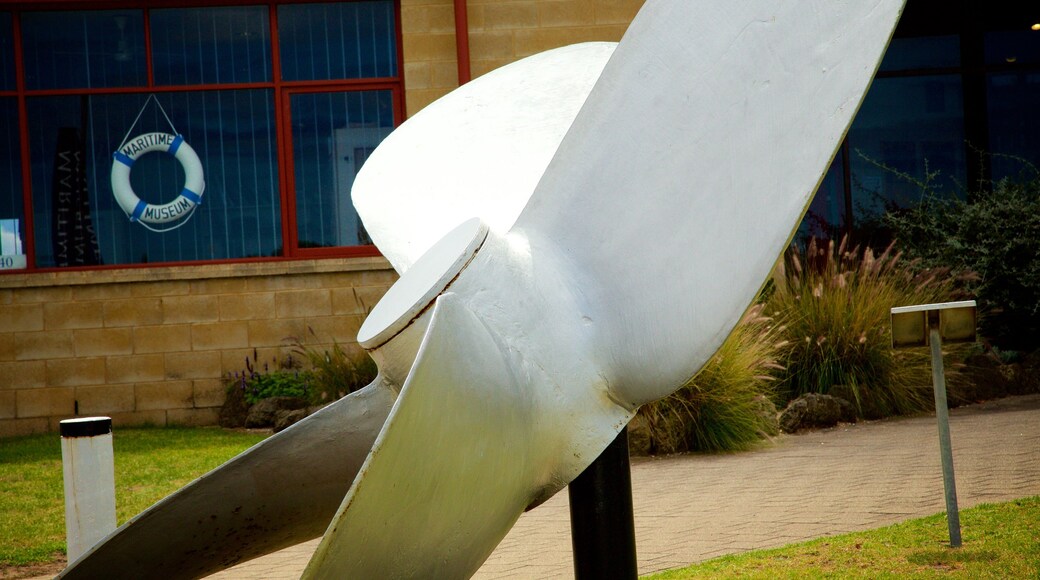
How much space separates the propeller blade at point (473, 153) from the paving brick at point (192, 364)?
31.3 feet

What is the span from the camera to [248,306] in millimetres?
12203

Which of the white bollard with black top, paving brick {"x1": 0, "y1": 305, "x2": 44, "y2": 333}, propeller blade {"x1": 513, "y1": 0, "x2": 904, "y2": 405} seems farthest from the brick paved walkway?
paving brick {"x1": 0, "y1": 305, "x2": 44, "y2": 333}

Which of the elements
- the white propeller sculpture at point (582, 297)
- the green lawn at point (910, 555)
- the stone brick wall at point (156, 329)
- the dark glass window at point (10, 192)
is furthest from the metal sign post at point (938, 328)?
the dark glass window at point (10, 192)

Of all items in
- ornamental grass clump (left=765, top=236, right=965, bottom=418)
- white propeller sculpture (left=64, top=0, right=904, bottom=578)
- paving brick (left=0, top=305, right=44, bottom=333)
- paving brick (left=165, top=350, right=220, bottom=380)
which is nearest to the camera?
white propeller sculpture (left=64, top=0, right=904, bottom=578)

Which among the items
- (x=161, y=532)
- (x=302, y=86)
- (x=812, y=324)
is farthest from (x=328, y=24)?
(x=161, y=532)

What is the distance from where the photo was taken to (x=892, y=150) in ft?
48.4

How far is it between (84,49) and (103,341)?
3.35m

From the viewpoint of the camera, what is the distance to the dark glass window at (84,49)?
1216 centimetres

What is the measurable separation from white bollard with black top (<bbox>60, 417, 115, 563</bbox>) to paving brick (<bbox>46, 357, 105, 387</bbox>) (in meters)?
8.17

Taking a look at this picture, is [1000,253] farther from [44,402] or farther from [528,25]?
[44,402]

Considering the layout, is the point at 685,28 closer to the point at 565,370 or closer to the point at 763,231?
the point at 763,231

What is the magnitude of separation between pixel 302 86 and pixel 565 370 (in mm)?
11006

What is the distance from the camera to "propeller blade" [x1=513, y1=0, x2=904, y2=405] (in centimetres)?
199

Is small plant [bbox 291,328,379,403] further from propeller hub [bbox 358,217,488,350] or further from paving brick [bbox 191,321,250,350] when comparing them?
propeller hub [bbox 358,217,488,350]
